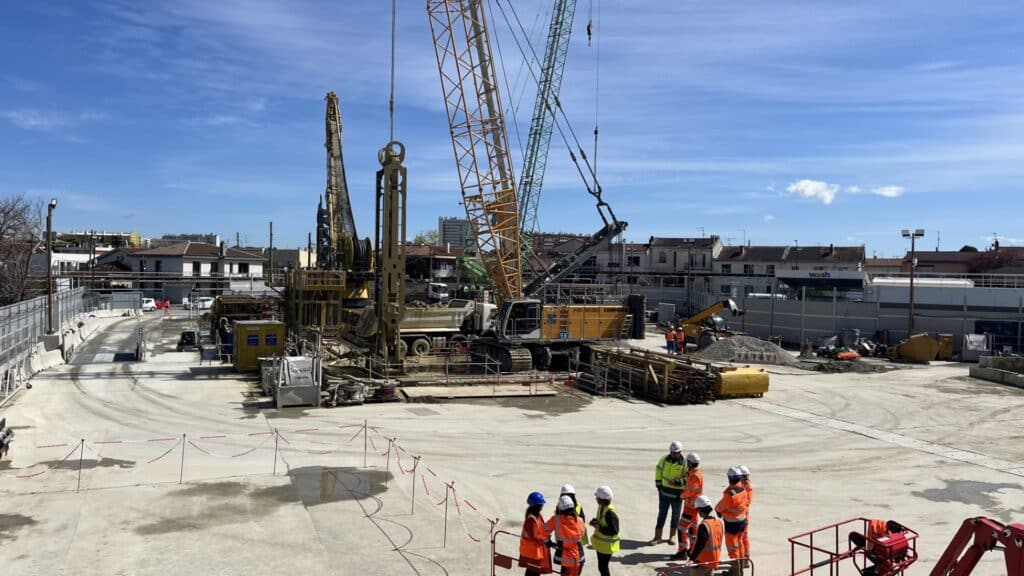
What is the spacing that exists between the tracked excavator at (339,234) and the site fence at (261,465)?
1777 cm

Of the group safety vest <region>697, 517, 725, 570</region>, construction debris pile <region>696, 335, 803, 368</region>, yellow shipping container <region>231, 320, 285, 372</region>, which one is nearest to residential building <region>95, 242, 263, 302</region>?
yellow shipping container <region>231, 320, 285, 372</region>

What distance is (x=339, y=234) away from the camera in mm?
48125

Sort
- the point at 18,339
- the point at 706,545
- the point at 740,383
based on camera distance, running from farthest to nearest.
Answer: the point at 740,383, the point at 18,339, the point at 706,545

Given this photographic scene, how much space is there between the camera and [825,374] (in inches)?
1251

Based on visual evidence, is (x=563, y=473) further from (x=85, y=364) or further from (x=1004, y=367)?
(x=1004, y=367)

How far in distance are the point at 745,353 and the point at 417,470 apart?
962 inches

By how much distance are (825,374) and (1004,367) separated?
7.19m

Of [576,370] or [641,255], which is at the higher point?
[641,255]

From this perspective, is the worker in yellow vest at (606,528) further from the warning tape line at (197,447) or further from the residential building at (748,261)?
the residential building at (748,261)

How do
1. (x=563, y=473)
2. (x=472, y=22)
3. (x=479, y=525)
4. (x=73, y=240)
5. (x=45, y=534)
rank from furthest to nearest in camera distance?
(x=73, y=240) < (x=472, y=22) < (x=563, y=473) < (x=479, y=525) < (x=45, y=534)

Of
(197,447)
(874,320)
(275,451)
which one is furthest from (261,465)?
(874,320)

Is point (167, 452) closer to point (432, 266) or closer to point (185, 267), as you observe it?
point (185, 267)

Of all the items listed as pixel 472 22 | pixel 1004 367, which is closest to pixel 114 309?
pixel 472 22

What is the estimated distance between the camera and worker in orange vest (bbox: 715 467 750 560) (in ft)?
31.0
